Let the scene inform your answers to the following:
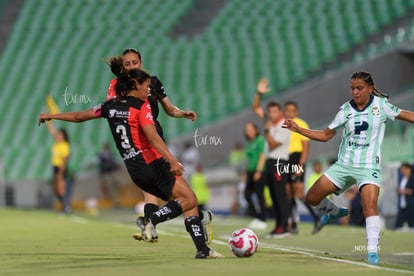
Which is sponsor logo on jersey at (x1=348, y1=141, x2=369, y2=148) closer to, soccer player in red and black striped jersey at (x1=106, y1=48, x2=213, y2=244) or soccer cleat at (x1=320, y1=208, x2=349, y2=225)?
soccer cleat at (x1=320, y1=208, x2=349, y2=225)

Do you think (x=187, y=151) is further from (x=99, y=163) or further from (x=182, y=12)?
(x=182, y=12)

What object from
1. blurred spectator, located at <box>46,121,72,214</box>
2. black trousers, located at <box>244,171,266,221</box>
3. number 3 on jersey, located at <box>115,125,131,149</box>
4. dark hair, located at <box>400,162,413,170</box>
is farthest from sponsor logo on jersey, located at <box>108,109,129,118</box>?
blurred spectator, located at <box>46,121,72,214</box>

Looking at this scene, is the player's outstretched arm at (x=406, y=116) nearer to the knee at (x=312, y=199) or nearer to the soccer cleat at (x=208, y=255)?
the knee at (x=312, y=199)

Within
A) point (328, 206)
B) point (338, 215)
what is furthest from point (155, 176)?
point (338, 215)

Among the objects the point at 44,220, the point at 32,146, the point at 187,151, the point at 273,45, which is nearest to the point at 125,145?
the point at 44,220

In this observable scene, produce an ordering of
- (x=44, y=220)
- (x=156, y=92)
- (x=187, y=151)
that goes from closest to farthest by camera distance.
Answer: (x=156, y=92) → (x=44, y=220) → (x=187, y=151)

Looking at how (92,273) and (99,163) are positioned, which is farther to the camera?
(99,163)

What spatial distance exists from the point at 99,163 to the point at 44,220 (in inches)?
354

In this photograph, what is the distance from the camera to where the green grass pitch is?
9172 millimetres

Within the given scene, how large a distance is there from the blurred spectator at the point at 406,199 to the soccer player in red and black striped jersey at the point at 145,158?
10568 mm

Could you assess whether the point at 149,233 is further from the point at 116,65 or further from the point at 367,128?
the point at 367,128

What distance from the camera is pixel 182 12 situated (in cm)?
3822

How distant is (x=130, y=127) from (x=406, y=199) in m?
11.2

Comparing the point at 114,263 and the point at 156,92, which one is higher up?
the point at 156,92
